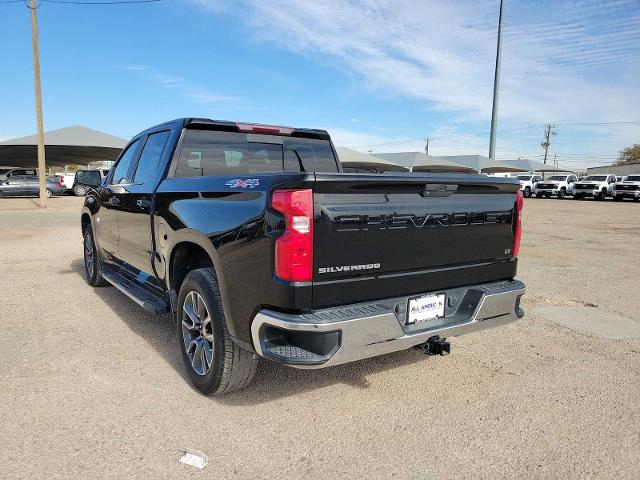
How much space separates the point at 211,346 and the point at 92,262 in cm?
368

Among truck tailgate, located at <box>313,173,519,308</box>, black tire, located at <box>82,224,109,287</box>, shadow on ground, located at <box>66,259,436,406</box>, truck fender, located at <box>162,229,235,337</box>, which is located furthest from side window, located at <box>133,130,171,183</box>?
truck tailgate, located at <box>313,173,519,308</box>

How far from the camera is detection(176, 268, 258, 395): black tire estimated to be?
9.68ft

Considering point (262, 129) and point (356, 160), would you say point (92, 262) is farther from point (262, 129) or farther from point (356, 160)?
→ point (356, 160)

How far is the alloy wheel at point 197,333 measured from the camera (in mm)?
3166

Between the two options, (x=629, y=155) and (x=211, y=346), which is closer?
(x=211, y=346)

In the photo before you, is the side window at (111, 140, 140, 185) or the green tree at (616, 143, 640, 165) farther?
the green tree at (616, 143, 640, 165)

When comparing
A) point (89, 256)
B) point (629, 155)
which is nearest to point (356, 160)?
point (89, 256)

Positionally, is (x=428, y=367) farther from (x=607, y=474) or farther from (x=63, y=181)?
(x=63, y=181)

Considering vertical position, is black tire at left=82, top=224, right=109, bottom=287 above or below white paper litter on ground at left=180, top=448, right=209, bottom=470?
above

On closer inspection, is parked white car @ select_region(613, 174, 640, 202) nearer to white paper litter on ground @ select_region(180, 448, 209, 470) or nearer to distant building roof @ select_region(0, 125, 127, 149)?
distant building roof @ select_region(0, 125, 127, 149)

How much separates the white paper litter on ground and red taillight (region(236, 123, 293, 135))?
275 cm

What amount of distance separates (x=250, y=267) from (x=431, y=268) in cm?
114

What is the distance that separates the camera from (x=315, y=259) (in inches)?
98.7

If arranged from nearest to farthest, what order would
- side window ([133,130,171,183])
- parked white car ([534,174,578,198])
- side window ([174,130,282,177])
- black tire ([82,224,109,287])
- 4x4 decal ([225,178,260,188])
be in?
4x4 decal ([225,178,260,188]) < side window ([174,130,282,177]) < side window ([133,130,171,183]) < black tire ([82,224,109,287]) < parked white car ([534,174,578,198])
